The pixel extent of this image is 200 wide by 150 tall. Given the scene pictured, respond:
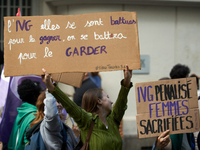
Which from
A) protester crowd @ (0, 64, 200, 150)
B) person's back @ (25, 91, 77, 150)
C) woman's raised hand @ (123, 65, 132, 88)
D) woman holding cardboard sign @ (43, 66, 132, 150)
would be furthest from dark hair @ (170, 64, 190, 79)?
person's back @ (25, 91, 77, 150)

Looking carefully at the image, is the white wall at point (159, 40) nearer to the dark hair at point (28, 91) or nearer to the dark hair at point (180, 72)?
the dark hair at point (180, 72)

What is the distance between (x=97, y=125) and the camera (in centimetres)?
345

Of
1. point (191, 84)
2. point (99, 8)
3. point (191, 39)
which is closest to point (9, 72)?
point (191, 84)

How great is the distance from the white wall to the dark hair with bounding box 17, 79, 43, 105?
275 cm

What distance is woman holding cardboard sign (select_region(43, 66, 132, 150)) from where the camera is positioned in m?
3.26

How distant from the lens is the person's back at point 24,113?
4082 millimetres

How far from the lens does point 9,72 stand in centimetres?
322

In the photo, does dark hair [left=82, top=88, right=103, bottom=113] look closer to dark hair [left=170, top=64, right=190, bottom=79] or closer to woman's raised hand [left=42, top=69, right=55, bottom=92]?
woman's raised hand [left=42, top=69, right=55, bottom=92]

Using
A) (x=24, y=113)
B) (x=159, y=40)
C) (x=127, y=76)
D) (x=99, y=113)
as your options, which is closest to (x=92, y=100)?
(x=99, y=113)

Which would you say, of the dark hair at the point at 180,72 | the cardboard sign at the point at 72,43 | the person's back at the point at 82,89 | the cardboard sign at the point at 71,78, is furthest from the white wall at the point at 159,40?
the cardboard sign at the point at 72,43

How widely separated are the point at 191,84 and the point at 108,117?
92cm

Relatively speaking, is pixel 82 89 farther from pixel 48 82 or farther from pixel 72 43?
pixel 48 82

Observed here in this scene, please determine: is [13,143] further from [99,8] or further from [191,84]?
[99,8]

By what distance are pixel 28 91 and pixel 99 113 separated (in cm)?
117
